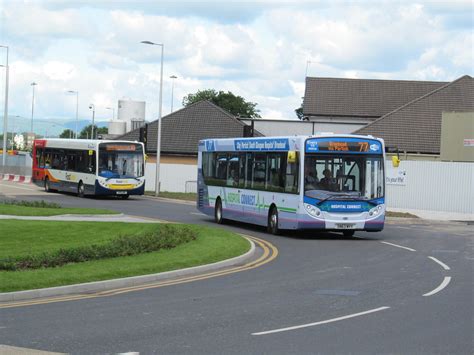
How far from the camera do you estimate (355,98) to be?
77.4 meters

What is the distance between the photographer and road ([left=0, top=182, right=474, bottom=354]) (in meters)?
9.83

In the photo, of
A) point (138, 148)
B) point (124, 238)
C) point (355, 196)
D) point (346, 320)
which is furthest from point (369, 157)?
point (138, 148)

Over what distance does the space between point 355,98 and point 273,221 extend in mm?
52367

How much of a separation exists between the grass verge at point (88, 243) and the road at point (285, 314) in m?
1.35

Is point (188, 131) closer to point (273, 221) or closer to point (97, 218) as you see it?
point (97, 218)

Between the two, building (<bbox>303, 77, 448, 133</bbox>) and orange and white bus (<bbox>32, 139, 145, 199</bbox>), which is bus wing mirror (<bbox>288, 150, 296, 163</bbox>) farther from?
building (<bbox>303, 77, 448, 133</bbox>)

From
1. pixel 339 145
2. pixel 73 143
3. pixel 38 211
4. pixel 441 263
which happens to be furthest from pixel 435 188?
pixel 441 263

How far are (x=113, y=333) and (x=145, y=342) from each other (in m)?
0.72

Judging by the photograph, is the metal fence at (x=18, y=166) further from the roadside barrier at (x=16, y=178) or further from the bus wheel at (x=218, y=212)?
the bus wheel at (x=218, y=212)

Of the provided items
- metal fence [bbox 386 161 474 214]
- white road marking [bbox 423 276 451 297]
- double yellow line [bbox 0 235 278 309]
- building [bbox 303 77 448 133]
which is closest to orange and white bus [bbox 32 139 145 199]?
metal fence [bbox 386 161 474 214]

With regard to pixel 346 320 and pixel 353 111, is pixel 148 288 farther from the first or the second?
pixel 353 111

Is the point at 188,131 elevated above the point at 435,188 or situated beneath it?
elevated above

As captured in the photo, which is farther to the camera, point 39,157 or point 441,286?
point 39,157

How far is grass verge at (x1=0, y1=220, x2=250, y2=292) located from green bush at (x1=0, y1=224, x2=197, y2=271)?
289mm
